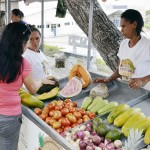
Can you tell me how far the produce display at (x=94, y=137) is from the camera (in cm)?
172

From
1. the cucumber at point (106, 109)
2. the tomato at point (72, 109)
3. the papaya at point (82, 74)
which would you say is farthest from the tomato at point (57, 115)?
the papaya at point (82, 74)

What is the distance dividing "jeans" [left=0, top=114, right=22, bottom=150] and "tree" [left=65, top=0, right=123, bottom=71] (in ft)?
7.98

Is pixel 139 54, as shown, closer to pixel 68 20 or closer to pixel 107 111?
pixel 107 111

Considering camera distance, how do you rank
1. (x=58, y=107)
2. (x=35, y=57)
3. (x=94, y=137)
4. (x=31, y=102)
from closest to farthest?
(x=94, y=137) < (x=58, y=107) < (x=31, y=102) < (x=35, y=57)

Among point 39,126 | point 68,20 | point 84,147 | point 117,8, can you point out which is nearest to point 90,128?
point 84,147

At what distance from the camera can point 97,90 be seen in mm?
2547

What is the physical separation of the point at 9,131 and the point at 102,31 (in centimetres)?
278

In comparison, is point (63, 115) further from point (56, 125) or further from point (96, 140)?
point (96, 140)

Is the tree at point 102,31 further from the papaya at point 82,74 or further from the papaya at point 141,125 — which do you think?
the papaya at point 141,125

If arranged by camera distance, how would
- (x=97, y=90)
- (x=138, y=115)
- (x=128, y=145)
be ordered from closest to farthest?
(x=128, y=145)
(x=138, y=115)
(x=97, y=90)

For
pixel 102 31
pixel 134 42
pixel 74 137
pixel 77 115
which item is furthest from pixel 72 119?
pixel 102 31

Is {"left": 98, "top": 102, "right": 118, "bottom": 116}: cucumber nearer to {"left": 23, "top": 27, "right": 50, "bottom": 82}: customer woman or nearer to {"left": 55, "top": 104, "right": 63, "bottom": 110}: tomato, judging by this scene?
{"left": 55, "top": 104, "right": 63, "bottom": 110}: tomato

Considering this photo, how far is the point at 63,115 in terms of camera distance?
2.28 m

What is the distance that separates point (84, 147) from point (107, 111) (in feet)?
1.85
